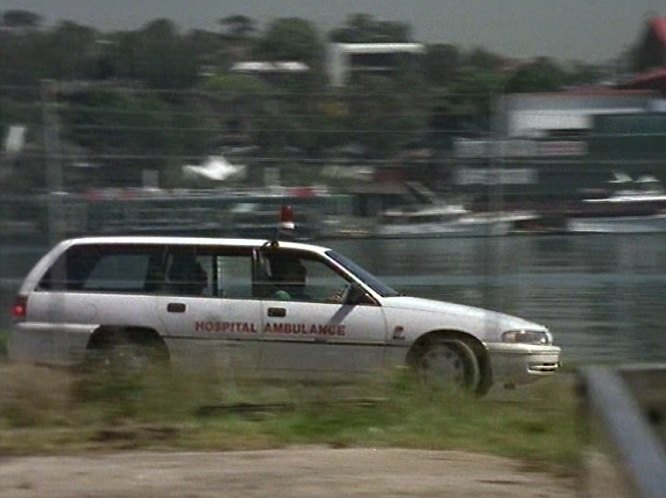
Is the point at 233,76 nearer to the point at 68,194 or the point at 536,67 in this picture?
the point at 68,194

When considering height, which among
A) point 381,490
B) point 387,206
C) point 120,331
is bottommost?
point 381,490

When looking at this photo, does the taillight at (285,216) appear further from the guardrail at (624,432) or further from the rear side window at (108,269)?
the guardrail at (624,432)

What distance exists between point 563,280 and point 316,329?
73.9 inches

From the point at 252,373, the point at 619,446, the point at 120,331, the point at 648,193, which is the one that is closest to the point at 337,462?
the point at 252,373

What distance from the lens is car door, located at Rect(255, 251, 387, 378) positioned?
428 inches

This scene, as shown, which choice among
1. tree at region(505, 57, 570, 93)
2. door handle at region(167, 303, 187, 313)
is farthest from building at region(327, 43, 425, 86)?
door handle at region(167, 303, 187, 313)

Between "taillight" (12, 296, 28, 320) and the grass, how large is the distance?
0.57 metres

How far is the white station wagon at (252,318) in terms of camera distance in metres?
10.9

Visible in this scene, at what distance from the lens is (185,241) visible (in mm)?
11086

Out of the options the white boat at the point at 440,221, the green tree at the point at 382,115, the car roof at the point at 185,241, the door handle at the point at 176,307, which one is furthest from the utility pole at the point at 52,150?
the white boat at the point at 440,221

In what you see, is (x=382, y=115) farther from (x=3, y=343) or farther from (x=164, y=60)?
(x=3, y=343)

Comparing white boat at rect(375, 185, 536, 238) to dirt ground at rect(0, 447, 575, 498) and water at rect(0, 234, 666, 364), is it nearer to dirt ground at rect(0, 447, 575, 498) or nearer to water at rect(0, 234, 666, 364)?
water at rect(0, 234, 666, 364)

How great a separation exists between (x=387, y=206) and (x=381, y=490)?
3413 millimetres

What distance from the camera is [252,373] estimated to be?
10.8 m
